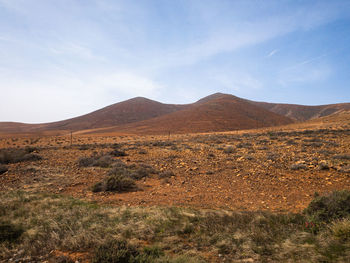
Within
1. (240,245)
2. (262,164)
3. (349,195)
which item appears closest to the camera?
(240,245)

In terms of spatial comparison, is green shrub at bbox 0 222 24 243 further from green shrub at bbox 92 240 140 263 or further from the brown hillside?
the brown hillside

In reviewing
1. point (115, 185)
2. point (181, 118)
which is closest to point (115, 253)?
point (115, 185)

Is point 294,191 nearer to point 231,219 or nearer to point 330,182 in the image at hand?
point 330,182

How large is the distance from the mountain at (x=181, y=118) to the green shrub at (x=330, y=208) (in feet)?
142

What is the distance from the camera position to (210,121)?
56.7 meters

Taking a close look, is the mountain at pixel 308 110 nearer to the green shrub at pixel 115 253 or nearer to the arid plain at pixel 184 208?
the arid plain at pixel 184 208

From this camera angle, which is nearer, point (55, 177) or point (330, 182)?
point (330, 182)

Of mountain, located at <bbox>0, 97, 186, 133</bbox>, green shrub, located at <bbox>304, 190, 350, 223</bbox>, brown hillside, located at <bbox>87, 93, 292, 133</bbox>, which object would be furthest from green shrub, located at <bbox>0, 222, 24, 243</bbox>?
mountain, located at <bbox>0, 97, 186, 133</bbox>

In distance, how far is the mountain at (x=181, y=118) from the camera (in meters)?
55.3

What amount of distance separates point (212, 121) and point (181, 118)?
12.1m

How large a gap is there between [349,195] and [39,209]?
24.7ft

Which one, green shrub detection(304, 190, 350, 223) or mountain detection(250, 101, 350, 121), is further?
mountain detection(250, 101, 350, 121)

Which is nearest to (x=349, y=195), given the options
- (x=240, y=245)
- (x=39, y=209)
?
(x=240, y=245)

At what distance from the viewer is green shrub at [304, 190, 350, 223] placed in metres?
3.77
